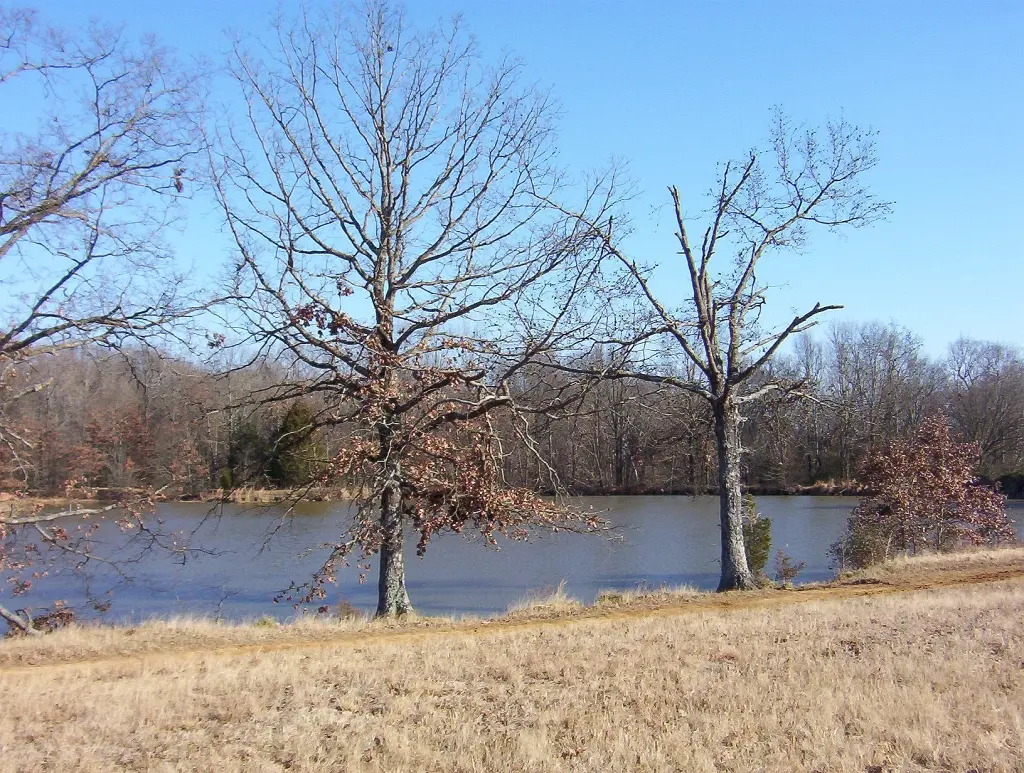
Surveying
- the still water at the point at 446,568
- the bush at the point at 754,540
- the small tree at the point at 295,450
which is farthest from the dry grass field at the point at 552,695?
the bush at the point at 754,540

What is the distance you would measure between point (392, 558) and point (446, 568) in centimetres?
983

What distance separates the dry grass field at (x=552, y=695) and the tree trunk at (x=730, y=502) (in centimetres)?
278

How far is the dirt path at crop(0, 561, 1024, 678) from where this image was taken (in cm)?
1045

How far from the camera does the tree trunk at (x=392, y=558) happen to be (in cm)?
1369

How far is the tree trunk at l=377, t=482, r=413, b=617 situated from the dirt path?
1401mm

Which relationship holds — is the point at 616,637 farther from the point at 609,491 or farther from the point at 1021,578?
the point at 609,491

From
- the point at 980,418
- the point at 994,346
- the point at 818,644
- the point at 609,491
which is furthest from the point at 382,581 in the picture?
the point at 994,346

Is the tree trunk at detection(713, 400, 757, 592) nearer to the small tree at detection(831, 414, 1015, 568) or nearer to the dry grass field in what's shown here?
the dry grass field

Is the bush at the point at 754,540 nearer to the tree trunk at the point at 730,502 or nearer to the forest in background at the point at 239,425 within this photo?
the forest in background at the point at 239,425

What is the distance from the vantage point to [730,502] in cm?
1480

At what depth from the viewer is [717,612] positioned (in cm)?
1202

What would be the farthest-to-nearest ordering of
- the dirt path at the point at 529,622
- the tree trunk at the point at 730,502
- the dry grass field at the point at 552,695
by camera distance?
the tree trunk at the point at 730,502
the dirt path at the point at 529,622
the dry grass field at the point at 552,695

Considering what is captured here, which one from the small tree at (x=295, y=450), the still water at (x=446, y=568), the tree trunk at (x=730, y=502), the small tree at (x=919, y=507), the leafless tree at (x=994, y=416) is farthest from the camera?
the leafless tree at (x=994, y=416)

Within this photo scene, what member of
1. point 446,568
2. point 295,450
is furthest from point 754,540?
point 295,450
